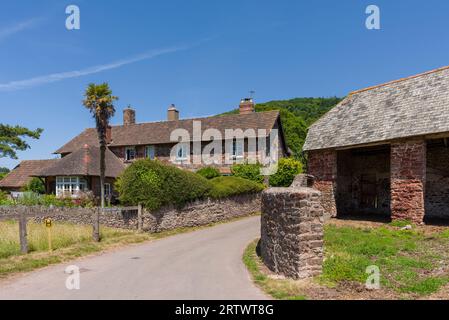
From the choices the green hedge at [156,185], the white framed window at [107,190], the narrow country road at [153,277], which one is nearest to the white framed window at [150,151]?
the white framed window at [107,190]

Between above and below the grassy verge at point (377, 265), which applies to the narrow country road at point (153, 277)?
below

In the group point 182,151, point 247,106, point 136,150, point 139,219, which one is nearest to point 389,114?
point 139,219

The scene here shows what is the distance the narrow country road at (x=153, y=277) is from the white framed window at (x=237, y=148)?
1823 cm

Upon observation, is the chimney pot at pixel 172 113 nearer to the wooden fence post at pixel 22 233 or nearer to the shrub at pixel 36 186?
the shrub at pixel 36 186

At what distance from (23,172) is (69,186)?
11.7 m

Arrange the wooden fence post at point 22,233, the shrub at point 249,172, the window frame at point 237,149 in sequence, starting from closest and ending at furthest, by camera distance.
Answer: the wooden fence post at point 22,233, the shrub at point 249,172, the window frame at point 237,149

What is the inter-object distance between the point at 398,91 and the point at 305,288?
1449cm

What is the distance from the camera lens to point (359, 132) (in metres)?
18.1

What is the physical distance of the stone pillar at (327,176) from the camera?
763 inches

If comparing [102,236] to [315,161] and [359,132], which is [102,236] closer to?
[315,161]

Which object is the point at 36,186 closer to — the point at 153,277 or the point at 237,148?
the point at 237,148

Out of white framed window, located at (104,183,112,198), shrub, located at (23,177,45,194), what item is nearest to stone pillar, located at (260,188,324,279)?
white framed window, located at (104,183,112,198)

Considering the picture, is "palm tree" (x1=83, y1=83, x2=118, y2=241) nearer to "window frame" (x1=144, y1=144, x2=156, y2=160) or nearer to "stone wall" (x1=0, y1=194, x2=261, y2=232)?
"stone wall" (x1=0, y1=194, x2=261, y2=232)

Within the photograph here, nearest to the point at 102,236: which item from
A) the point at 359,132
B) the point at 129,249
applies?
the point at 129,249
